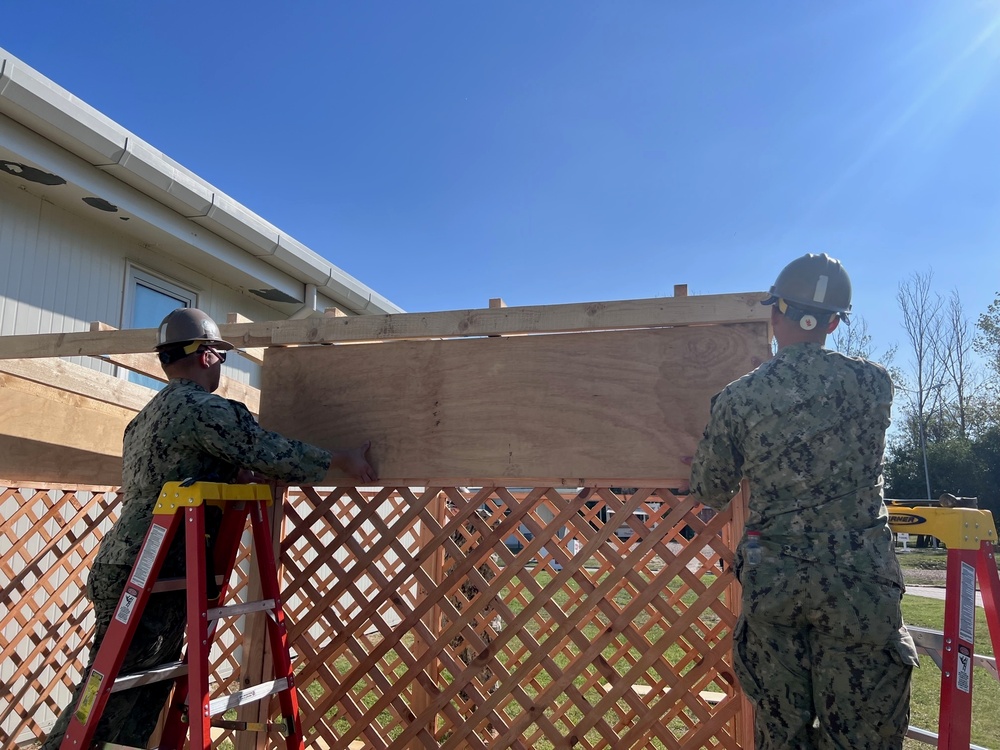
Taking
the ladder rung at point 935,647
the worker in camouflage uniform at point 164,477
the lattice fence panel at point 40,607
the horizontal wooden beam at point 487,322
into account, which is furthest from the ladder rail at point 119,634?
the lattice fence panel at point 40,607

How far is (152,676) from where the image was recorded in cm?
203

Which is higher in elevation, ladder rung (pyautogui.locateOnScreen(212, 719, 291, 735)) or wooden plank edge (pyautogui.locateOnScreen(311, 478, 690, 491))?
wooden plank edge (pyautogui.locateOnScreen(311, 478, 690, 491))

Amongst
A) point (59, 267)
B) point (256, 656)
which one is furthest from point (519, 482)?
point (59, 267)

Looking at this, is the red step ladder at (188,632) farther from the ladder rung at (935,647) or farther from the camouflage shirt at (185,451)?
A: the ladder rung at (935,647)

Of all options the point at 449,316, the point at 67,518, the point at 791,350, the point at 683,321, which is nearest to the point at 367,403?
the point at 449,316

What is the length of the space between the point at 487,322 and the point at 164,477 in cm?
112

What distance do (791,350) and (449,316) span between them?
116 centimetres

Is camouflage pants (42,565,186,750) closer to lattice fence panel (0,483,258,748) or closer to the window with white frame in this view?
lattice fence panel (0,483,258,748)

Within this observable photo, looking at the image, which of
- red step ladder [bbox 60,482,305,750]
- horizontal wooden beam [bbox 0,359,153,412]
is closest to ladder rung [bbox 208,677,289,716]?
red step ladder [bbox 60,482,305,750]

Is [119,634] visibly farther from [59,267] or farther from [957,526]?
[59,267]

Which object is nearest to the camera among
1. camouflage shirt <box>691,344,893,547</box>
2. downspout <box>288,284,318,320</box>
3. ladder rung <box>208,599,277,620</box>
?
camouflage shirt <box>691,344,893,547</box>

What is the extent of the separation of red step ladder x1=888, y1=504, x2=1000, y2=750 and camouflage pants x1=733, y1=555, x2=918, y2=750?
0.52ft

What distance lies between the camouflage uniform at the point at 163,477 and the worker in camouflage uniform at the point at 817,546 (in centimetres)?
135

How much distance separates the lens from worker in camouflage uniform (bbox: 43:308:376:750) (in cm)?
209
